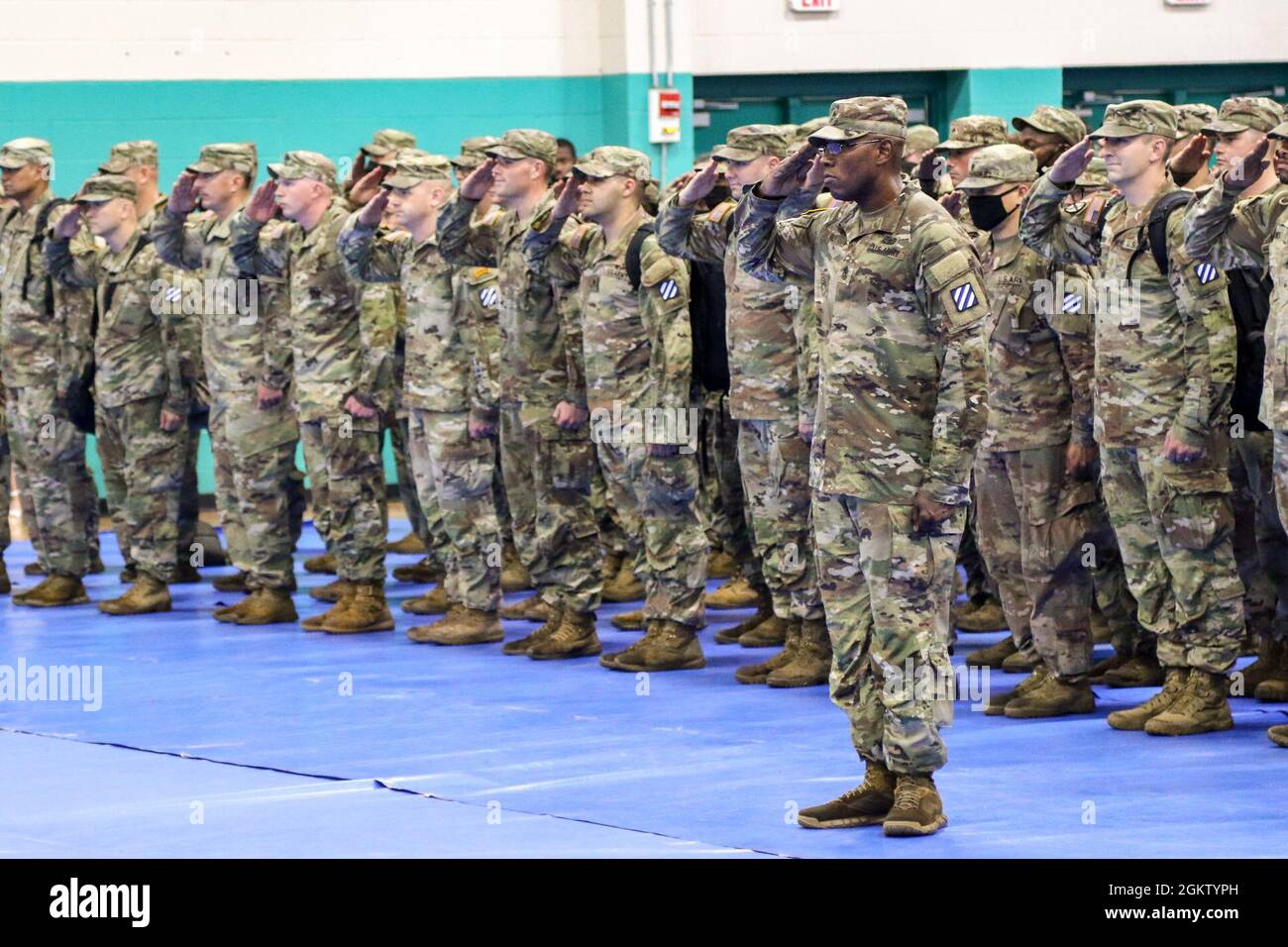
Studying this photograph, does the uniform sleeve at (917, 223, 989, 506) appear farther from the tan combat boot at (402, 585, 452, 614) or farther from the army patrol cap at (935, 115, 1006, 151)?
the tan combat boot at (402, 585, 452, 614)

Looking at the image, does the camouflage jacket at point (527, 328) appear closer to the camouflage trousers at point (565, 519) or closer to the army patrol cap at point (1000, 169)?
→ the camouflage trousers at point (565, 519)

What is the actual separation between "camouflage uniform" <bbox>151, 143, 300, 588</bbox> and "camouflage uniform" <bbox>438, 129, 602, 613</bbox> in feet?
4.13

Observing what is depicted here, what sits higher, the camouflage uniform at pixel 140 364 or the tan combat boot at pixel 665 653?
the camouflage uniform at pixel 140 364

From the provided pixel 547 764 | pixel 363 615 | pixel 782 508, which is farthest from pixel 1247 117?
pixel 363 615

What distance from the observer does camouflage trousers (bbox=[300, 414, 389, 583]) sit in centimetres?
866

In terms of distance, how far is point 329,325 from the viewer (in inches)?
341

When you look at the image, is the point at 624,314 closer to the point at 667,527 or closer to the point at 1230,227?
the point at 667,527

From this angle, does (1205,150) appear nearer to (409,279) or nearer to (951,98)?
(409,279)

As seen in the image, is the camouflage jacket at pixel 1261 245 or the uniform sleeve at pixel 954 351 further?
the camouflage jacket at pixel 1261 245

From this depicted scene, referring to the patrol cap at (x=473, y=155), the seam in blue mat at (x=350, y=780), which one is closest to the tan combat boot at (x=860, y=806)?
the seam in blue mat at (x=350, y=780)

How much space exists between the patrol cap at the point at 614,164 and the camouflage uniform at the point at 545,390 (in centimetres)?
33

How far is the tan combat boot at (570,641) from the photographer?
26.3 ft

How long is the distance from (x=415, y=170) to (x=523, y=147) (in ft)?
1.75

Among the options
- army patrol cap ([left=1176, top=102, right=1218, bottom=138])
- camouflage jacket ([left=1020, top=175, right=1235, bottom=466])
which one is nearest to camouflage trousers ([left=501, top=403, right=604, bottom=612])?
camouflage jacket ([left=1020, top=175, right=1235, bottom=466])
